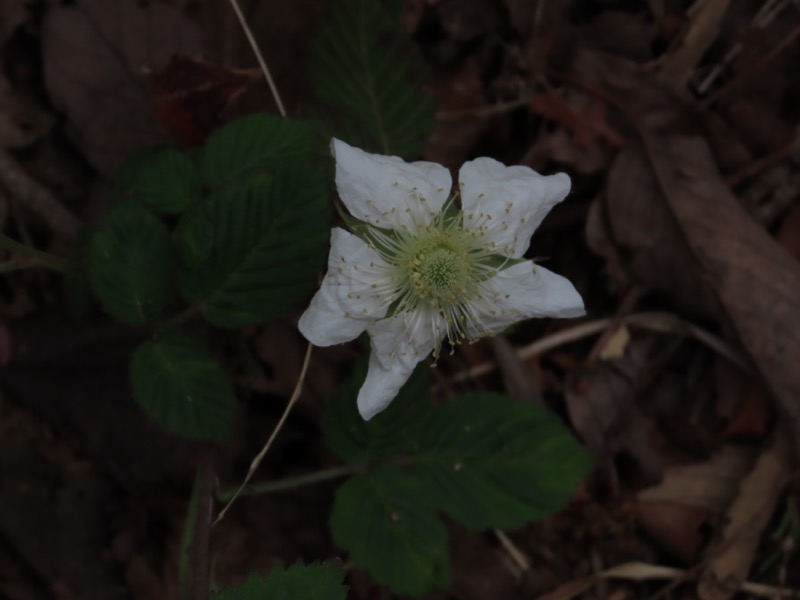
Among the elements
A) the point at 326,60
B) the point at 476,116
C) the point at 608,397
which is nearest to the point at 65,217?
the point at 326,60

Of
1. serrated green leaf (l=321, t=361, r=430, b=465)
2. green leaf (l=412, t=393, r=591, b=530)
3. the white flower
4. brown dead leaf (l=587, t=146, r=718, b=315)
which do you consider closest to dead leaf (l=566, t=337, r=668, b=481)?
brown dead leaf (l=587, t=146, r=718, b=315)

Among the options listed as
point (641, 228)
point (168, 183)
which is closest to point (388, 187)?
point (168, 183)

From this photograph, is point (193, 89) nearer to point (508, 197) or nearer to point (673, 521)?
point (508, 197)

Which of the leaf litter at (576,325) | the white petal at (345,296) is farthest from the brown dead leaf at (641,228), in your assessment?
the white petal at (345,296)

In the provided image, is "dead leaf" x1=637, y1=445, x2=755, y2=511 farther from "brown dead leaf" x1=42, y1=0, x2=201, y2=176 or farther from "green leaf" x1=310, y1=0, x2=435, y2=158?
"brown dead leaf" x1=42, y1=0, x2=201, y2=176

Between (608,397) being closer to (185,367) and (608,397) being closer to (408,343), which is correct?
(408,343)
